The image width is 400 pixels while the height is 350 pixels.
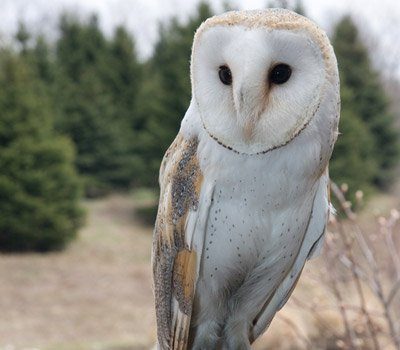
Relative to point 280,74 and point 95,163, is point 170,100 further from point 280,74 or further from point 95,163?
point 280,74

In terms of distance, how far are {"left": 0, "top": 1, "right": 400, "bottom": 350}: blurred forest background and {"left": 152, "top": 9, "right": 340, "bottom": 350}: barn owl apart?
3328 mm

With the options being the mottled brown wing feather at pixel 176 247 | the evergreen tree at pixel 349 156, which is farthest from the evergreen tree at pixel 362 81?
the mottled brown wing feather at pixel 176 247

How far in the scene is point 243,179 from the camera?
3.89ft

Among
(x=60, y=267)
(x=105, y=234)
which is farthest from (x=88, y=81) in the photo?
(x=60, y=267)

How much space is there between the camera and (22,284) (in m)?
8.38

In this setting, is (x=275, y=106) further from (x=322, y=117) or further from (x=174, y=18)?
(x=174, y=18)

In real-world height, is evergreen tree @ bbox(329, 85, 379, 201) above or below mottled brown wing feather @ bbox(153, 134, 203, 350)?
below

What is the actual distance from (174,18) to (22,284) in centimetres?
772

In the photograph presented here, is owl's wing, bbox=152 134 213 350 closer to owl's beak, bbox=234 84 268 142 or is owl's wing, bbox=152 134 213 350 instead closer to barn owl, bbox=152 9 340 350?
barn owl, bbox=152 9 340 350

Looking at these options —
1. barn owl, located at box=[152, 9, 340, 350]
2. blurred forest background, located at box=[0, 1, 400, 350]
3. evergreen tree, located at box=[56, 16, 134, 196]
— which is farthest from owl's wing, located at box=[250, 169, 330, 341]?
evergreen tree, located at box=[56, 16, 134, 196]

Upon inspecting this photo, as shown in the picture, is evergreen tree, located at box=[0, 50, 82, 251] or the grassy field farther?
evergreen tree, located at box=[0, 50, 82, 251]

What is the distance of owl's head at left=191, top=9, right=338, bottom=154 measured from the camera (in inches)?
42.3

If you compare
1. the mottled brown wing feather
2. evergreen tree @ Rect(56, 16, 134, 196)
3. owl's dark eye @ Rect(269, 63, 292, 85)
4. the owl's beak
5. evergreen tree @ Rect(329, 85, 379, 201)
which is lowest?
evergreen tree @ Rect(56, 16, 134, 196)

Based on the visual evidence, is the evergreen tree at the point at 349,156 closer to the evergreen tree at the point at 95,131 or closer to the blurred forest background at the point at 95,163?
the blurred forest background at the point at 95,163
